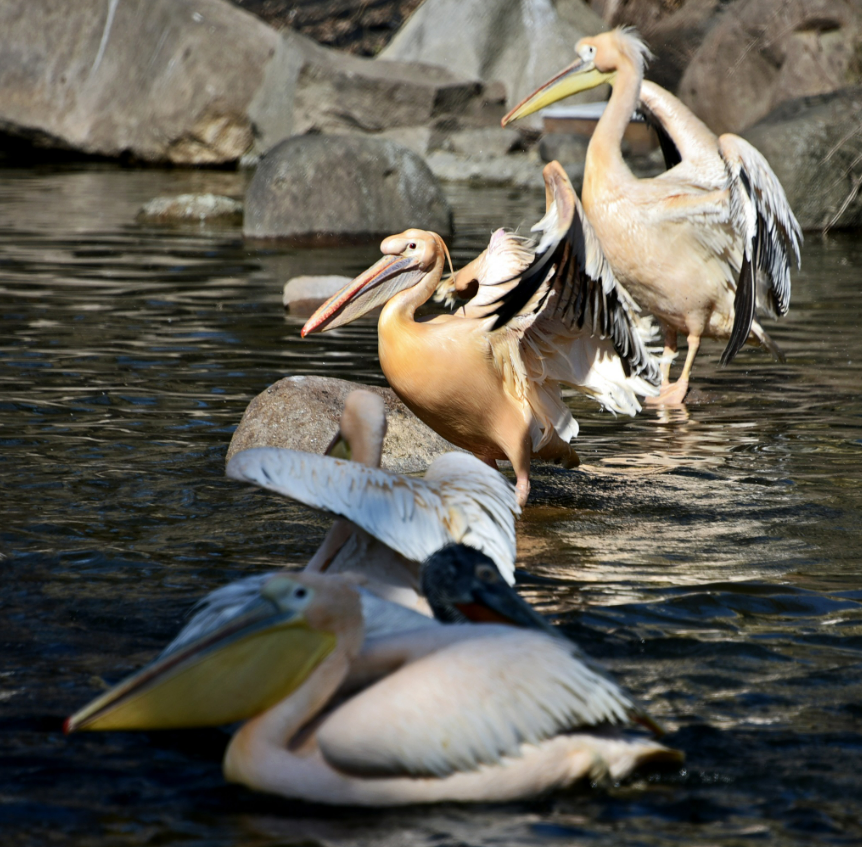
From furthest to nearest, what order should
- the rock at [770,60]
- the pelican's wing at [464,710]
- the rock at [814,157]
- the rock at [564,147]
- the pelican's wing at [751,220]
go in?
the rock at [564,147]
the rock at [770,60]
the rock at [814,157]
the pelican's wing at [751,220]
the pelican's wing at [464,710]

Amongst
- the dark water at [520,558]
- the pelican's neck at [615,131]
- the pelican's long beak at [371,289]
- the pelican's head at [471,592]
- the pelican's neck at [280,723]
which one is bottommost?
the dark water at [520,558]

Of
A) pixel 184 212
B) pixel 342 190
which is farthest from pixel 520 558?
pixel 184 212

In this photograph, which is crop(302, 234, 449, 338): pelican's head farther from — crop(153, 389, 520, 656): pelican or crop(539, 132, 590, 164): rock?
crop(539, 132, 590, 164): rock

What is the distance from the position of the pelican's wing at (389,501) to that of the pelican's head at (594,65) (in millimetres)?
3321

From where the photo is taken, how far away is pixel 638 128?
16.2m

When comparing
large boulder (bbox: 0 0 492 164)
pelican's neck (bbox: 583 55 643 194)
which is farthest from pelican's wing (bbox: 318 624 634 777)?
large boulder (bbox: 0 0 492 164)

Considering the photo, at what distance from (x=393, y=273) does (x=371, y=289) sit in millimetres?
92

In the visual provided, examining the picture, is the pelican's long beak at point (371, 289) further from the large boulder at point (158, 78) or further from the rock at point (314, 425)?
the large boulder at point (158, 78)

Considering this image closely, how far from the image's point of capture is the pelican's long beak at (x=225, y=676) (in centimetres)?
206

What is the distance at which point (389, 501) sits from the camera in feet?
8.50

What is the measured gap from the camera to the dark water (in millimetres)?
2053

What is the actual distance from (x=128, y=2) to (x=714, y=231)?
1221 cm

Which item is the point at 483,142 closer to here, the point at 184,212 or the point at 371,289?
the point at 184,212

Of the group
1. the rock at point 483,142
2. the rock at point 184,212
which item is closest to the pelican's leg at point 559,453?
the rock at point 184,212
